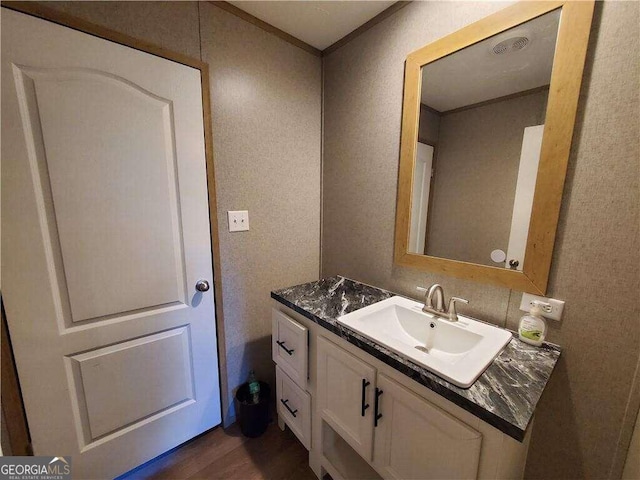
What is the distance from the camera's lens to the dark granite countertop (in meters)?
0.61

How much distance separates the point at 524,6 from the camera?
2.92ft

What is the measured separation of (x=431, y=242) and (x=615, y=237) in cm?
59

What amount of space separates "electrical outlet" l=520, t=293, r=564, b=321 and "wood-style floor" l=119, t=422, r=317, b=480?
50.6 inches

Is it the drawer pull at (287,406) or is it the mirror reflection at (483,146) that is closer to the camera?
the mirror reflection at (483,146)

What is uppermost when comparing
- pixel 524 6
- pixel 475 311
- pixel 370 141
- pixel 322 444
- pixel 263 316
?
pixel 524 6

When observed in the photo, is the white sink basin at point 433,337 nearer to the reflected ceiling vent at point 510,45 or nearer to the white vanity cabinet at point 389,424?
the white vanity cabinet at point 389,424

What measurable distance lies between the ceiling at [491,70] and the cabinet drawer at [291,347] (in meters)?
1.24

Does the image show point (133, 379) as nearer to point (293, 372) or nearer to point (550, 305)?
point (293, 372)

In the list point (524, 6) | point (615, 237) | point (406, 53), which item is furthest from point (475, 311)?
point (406, 53)

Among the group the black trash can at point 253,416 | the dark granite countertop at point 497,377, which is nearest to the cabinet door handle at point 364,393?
the dark granite countertop at point 497,377

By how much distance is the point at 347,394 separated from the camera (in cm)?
101

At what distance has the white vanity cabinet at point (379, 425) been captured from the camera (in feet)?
2.17

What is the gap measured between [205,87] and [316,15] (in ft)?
2.30

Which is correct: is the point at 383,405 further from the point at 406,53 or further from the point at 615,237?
the point at 406,53
